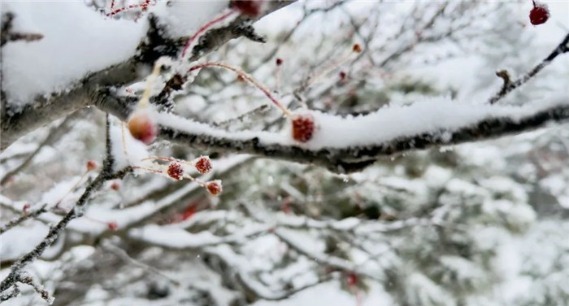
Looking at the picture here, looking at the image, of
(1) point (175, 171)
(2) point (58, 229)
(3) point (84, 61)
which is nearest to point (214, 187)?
(1) point (175, 171)

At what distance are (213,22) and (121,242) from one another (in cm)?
290

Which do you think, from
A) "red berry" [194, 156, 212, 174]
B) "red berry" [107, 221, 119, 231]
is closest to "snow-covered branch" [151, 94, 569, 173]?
"red berry" [194, 156, 212, 174]

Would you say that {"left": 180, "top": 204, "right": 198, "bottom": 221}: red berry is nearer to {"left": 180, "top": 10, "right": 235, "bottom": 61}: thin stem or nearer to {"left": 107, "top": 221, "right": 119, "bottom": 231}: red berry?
{"left": 107, "top": 221, "right": 119, "bottom": 231}: red berry

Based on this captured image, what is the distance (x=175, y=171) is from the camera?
1.30m

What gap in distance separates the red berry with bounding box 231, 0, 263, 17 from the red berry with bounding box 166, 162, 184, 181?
2.02 ft

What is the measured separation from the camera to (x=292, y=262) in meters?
6.27

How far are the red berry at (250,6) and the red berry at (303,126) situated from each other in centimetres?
18

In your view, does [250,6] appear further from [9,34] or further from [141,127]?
[9,34]

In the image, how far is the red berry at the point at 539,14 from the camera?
115 cm

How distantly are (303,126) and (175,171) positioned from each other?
0.54 m

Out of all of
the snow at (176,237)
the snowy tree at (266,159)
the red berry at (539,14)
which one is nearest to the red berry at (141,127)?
the snowy tree at (266,159)

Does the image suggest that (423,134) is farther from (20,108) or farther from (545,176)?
(545,176)

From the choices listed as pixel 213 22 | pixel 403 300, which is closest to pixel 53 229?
pixel 213 22

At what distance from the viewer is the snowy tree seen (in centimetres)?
88
